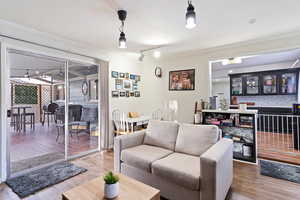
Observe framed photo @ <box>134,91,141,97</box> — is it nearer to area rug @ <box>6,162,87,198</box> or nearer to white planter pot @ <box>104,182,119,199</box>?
area rug @ <box>6,162,87,198</box>

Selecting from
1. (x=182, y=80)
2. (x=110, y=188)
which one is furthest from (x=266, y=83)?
(x=110, y=188)

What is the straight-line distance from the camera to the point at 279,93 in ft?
17.7

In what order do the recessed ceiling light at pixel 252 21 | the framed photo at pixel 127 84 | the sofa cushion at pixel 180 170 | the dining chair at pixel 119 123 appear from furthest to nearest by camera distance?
1. the framed photo at pixel 127 84
2. the dining chair at pixel 119 123
3. the recessed ceiling light at pixel 252 21
4. the sofa cushion at pixel 180 170

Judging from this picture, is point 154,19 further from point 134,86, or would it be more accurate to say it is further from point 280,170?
point 280,170

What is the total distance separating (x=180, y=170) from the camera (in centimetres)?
177

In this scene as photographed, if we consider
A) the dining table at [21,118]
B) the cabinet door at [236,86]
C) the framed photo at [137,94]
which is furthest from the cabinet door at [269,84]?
the dining table at [21,118]

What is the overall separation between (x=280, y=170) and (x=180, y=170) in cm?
225

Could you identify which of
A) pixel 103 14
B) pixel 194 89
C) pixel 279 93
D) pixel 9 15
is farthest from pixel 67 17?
pixel 279 93

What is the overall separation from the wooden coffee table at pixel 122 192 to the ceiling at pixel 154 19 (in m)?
2.16

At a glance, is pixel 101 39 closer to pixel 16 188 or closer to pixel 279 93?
pixel 16 188

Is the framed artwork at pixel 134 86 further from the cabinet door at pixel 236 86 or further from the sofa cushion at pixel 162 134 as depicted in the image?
the cabinet door at pixel 236 86

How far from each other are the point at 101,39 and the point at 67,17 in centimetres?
91

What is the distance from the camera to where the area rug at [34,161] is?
109 inches

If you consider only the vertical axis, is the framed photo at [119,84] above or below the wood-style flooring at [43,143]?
above
